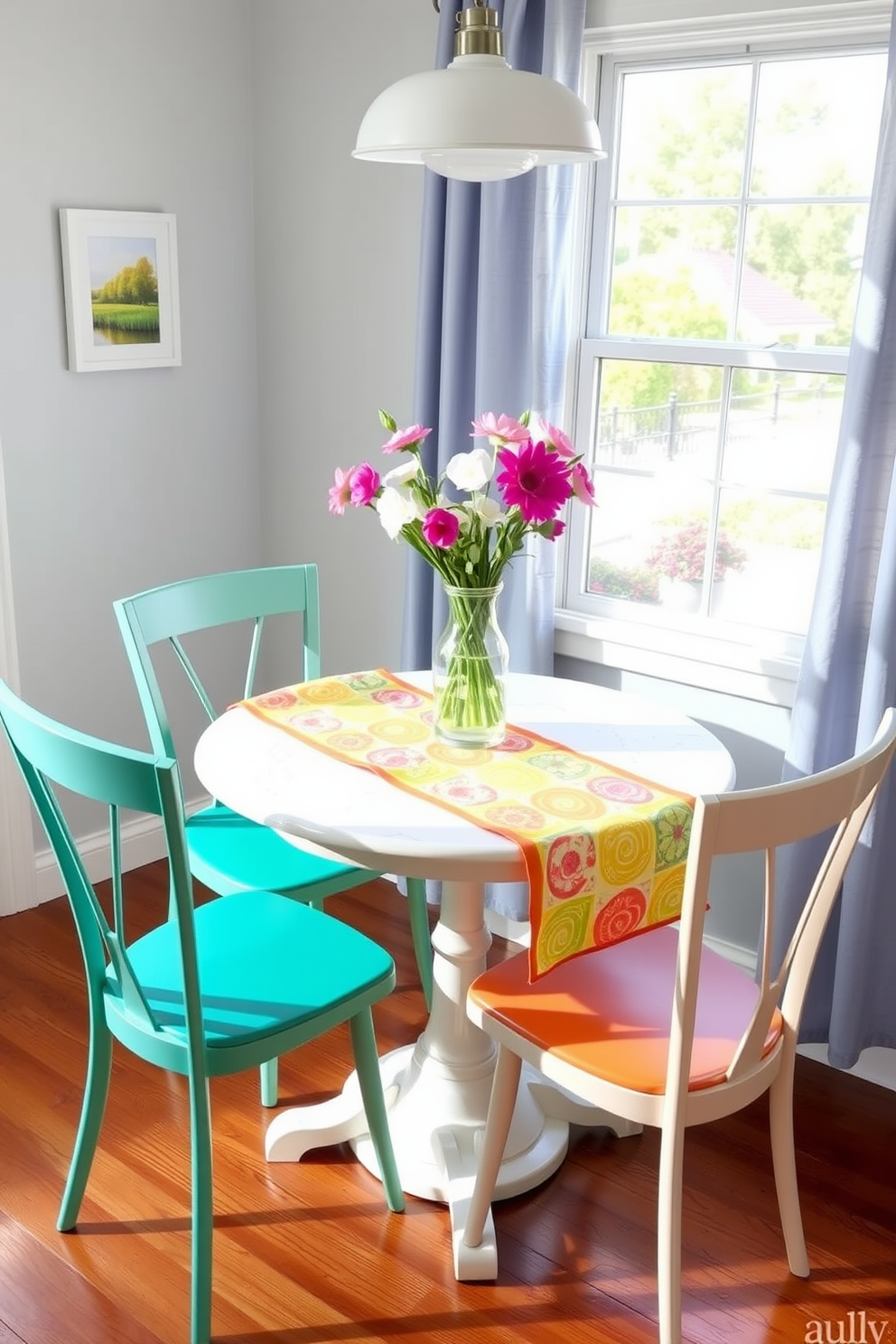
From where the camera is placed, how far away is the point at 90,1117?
2.17m

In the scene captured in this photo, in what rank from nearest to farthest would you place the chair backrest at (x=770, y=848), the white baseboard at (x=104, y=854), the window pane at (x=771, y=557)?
1. the chair backrest at (x=770, y=848)
2. the window pane at (x=771, y=557)
3. the white baseboard at (x=104, y=854)

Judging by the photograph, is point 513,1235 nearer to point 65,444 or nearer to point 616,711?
point 616,711

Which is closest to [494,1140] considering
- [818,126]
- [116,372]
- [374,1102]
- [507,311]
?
[374,1102]

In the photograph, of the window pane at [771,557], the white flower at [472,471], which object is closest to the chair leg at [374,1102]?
the white flower at [472,471]

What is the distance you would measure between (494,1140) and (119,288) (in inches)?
91.1

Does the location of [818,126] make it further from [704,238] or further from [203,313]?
[203,313]

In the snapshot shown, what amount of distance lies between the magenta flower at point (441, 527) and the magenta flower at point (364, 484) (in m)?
0.16

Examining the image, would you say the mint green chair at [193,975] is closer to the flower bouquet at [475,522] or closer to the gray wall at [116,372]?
the flower bouquet at [475,522]

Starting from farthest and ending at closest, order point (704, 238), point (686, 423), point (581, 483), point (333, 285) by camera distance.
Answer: point (333, 285)
point (686, 423)
point (704, 238)
point (581, 483)

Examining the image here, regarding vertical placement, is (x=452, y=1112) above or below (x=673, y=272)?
below

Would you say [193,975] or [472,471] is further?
[472,471]

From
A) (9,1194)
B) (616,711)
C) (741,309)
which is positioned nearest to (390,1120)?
(9,1194)

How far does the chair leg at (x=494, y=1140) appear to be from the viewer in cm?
209

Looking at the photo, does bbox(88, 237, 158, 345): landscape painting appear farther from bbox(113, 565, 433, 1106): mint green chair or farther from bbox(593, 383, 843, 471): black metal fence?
bbox(593, 383, 843, 471): black metal fence
